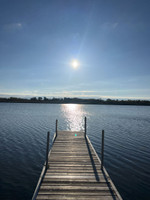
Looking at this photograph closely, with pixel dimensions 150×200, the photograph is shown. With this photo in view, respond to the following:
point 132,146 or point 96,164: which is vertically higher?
point 96,164

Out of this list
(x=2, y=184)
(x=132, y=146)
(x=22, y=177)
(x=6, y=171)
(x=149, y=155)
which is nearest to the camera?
(x=2, y=184)

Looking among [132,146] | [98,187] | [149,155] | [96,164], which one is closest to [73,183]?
[98,187]

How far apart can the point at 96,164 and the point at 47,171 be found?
11.4 feet

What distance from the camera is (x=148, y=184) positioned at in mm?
8539

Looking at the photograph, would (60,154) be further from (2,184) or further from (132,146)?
(132,146)

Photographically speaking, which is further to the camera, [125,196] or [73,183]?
[125,196]

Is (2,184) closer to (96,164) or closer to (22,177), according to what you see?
(22,177)

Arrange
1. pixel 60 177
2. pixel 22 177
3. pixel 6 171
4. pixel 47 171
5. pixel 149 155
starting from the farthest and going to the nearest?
pixel 149 155 → pixel 6 171 → pixel 22 177 → pixel 47 171 → pixel 60 177

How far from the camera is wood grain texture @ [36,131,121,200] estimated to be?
18.2 feet

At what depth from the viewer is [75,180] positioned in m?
6.58

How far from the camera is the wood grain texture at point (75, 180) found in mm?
5562

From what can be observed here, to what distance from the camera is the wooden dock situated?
18.2 feet

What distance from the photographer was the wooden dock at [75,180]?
5.55 meters

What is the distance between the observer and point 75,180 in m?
6.58
